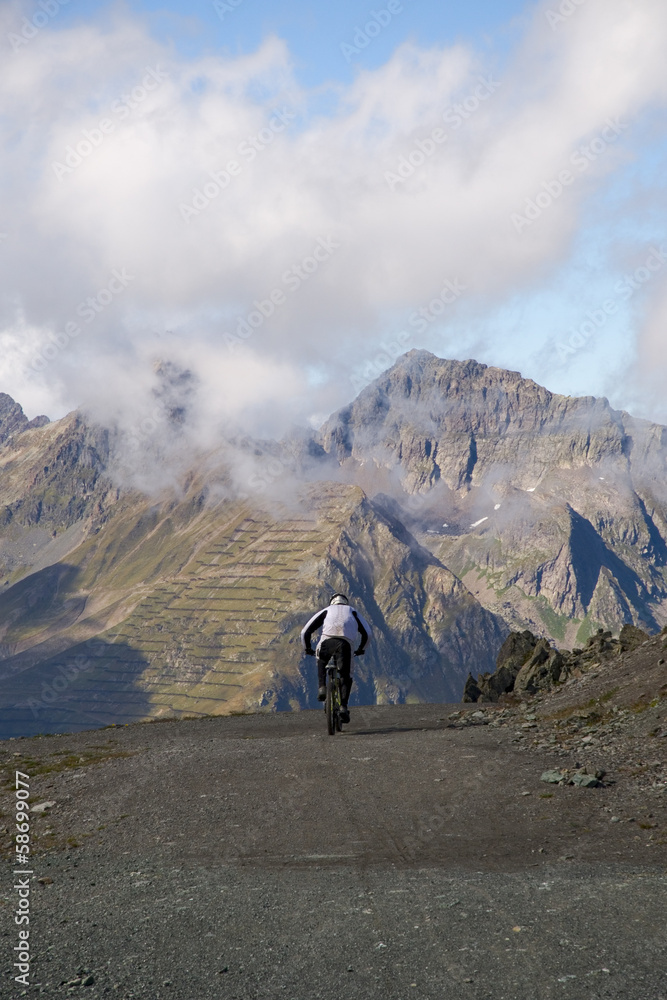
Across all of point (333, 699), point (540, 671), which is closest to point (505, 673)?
point (540, 671)

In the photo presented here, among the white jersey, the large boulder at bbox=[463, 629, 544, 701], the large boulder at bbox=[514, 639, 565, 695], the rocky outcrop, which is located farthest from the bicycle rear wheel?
the large boulder at bbox=[463, 629, 544, 701]

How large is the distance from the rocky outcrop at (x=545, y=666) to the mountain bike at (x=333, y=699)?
1031 cm

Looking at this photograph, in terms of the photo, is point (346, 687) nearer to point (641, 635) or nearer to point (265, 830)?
point (265, 830)

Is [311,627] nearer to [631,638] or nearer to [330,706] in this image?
[330,706]

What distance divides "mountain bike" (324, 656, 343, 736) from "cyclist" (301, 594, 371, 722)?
12cm

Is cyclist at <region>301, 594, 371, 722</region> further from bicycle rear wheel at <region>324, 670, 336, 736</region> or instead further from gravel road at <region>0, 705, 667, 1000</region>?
gravel road at <region>0, 705, 667, 1000</region>

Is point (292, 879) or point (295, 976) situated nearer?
point (295, 976)

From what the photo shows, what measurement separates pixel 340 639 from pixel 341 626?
353 millimetres

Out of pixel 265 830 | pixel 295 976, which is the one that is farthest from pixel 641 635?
pixel 295 976

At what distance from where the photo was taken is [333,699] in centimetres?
2206

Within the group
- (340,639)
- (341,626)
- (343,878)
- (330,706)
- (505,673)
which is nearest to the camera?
(343,878)

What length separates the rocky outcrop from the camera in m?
29.8

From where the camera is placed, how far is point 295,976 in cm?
755

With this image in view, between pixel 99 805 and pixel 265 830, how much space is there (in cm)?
378
